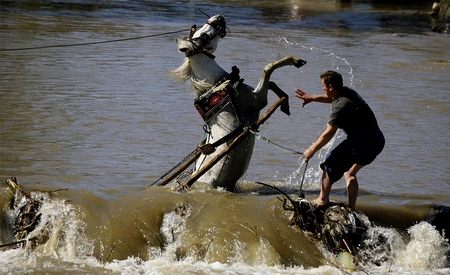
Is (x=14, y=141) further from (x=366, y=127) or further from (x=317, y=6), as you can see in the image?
(x=317, y=6)

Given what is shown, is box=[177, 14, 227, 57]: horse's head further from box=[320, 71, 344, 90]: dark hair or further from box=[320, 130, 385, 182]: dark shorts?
box=[320, 130, 385, 182]: dark shorts

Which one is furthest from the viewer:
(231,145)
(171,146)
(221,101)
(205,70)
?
(171,146)

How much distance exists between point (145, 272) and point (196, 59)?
240 centimetres

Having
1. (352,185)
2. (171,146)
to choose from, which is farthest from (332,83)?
(171,146)

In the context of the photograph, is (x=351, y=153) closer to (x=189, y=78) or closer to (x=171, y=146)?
(x=189, y=78)

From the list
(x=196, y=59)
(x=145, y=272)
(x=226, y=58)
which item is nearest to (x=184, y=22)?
(x=226, y=58)

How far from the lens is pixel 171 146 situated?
1065 cm

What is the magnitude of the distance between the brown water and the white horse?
270 millimetres

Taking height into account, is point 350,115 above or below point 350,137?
above

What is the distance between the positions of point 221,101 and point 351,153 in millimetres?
1492

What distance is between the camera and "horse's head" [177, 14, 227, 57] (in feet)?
26.0

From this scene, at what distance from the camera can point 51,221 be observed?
23.0ft

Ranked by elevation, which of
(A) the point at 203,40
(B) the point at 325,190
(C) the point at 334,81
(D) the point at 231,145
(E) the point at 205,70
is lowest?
(B) the point at 325,190

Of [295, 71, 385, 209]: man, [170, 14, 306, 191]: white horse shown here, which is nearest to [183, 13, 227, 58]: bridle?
[170, 14, 306, 191]: white horse
